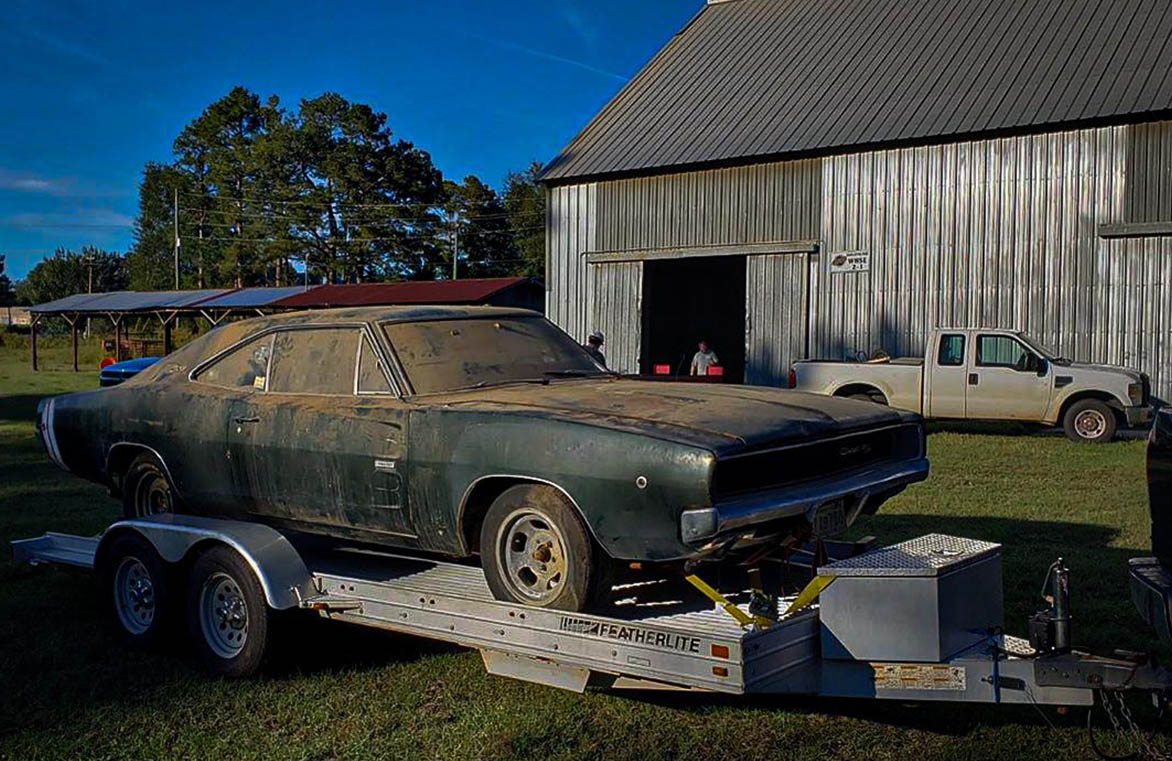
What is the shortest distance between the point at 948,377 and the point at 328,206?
49.1m

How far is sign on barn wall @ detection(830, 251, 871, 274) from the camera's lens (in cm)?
1945

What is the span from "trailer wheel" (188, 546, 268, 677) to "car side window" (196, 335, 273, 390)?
105cm

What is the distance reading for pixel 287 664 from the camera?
17.5 feet

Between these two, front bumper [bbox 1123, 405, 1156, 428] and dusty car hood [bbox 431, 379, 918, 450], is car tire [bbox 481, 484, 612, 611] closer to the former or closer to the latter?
dusty car hood [bbox 431, 379, 918, 450]

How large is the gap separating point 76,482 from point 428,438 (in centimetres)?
802

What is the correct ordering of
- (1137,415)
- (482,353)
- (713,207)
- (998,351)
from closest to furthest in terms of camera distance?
(482,353), (1137,415), (998,351), (713,207)

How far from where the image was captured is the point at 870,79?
68.1 feet

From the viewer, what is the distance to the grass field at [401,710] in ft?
14.5

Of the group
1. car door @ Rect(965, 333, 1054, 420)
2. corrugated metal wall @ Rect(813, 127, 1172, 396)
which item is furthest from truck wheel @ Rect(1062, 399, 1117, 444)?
corrugated metal wall @ Rect(813, 127, 1172, 396)

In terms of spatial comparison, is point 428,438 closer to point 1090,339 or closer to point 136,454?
point 136,454

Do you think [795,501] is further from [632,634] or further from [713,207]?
[713,207]

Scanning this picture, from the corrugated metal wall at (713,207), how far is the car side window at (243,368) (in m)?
15.2

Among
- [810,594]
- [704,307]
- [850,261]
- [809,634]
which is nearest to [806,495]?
[810,594]

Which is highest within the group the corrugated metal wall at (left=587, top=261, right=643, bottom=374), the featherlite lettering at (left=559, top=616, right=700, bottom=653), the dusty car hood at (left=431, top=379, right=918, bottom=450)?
the corrugated metal wall at (left=587, top=261, right=643, bottom=374)
